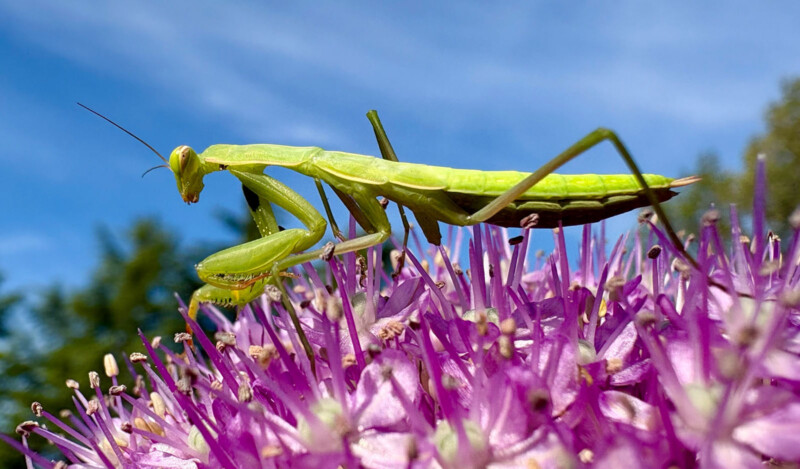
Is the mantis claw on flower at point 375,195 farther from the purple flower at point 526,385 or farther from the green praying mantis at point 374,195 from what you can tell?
the purple flower at point 526,385

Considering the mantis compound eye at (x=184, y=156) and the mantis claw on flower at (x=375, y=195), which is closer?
the mantis claw on flower at (x=375, y=195)

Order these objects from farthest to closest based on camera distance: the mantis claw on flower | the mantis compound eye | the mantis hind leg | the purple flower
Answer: the mantis compound eye, the mantis claw on flower, the mantis hind leg, the purple flower

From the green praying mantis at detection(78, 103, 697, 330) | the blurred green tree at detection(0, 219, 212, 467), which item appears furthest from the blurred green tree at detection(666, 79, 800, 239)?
the green praying mantis at detection(78, 103, 697, 330)

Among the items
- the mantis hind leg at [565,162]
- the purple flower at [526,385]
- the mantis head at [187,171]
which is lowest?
the purple flower at [526,385]

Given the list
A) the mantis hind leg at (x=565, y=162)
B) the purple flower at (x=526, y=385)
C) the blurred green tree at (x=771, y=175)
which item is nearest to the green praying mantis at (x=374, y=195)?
the mantis hind leg at (x=565, y=162)

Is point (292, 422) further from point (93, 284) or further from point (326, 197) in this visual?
point (93, 284)

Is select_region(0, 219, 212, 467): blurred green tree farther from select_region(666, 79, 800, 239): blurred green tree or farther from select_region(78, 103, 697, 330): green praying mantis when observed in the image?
select_region(666, 79, 800, 239): blurred green tree

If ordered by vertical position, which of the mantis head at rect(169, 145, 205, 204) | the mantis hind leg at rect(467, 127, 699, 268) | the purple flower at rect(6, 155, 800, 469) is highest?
the mantis head at rect(169, 145, 205, 204)

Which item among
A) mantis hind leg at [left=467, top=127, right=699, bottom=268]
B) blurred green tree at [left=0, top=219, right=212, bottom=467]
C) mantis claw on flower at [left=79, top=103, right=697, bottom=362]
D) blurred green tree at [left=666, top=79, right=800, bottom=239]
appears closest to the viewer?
mantis hind leg at [left=467, top=127, right=699, bottom=268]
